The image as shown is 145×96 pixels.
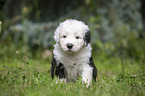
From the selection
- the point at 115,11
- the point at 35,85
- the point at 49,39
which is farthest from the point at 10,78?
the point at 115,11

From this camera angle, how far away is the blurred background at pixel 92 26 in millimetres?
7301

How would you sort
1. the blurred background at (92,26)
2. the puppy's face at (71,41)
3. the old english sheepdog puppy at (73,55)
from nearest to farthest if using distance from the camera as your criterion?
the puppy's face at (71,41) < the old english sheepdog puppy at (73,55) < the blurred background at (92,26)

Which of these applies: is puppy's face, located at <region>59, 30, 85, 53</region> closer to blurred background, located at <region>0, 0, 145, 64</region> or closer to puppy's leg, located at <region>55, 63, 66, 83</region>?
puppy's leg, located at <region>55, 63, 66, 83</region>

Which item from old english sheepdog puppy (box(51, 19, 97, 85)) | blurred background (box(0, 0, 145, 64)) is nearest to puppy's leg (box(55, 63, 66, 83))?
old english sheepdog puppy (box(51, 19, 97, 85))

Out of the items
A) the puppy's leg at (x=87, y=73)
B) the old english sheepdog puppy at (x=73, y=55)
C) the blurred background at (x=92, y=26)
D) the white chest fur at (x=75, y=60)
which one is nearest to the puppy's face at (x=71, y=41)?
the old english sheepdog puppy at (x=73, y=55)

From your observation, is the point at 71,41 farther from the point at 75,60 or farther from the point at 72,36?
the point at 75,60

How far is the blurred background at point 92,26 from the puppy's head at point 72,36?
362 centimetres

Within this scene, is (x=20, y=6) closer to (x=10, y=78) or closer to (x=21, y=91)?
(x=10, y=78)

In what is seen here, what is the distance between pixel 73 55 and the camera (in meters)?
3.54

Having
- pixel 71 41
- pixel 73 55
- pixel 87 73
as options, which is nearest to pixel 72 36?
pixel 71 41

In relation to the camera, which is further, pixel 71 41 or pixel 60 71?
pixel 60 71

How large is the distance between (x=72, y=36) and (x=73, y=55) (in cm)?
36

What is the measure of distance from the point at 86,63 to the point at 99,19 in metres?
4.39

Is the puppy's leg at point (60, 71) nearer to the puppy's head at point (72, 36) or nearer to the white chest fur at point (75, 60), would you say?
the white chest fur at point (75, 60)
